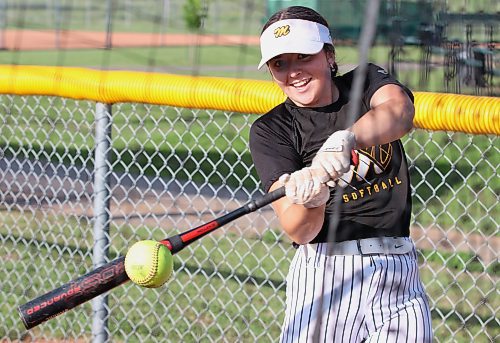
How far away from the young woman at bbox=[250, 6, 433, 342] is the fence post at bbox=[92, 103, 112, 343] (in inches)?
Answer: 59.3

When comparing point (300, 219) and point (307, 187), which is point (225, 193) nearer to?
point (300, 219)

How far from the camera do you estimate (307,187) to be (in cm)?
254

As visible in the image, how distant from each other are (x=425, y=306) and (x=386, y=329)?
158mm

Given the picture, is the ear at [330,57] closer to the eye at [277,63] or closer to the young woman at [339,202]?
the young woman at [339,202]

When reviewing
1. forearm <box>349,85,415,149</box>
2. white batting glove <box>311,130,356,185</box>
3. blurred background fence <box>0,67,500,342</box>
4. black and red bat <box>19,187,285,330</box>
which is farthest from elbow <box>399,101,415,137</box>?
black and red bat <box>19,187,285,330</box>

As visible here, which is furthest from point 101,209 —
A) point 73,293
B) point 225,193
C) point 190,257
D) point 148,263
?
point 225,193

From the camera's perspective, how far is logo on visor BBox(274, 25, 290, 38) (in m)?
2.80

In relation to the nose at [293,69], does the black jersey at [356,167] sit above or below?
below

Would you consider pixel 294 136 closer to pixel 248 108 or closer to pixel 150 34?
pixel 248 108

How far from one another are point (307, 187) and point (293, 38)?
497mm

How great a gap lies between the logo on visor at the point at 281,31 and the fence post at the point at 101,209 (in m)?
1.68

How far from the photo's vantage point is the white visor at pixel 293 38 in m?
2.78

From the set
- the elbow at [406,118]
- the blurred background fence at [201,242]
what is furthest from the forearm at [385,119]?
the blurred background fence at [201,242]

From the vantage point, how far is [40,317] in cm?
307
